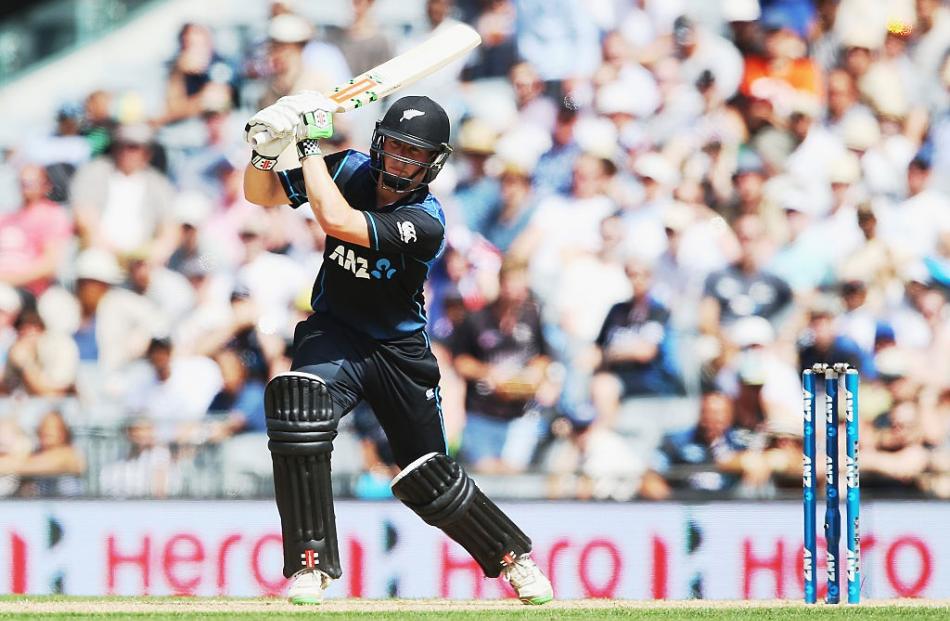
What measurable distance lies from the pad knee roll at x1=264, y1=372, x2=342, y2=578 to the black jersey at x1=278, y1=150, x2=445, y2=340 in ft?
1.17

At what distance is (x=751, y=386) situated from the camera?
340 inches

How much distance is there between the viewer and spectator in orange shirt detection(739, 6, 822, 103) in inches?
372

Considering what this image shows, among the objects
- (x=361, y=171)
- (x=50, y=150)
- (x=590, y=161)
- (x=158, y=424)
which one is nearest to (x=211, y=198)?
(x=50, y=150)

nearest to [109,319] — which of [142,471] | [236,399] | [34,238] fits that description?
[34,238]

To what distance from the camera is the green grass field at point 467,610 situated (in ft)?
17.0

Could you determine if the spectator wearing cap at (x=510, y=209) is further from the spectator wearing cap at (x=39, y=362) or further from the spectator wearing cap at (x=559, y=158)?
the spectator wearing cap at (x=39, y=362)

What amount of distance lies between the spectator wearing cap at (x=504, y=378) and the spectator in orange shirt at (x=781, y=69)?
2002 millimetres

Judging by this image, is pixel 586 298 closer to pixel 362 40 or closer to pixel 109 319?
pixel 362 40

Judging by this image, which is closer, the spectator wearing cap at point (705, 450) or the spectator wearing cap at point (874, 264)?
the spectator wearing cap at point (705, 450)

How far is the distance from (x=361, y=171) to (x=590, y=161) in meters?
3.69

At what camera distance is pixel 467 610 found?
5457 mm

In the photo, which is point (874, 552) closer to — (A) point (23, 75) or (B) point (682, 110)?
(B) point (682, 110)

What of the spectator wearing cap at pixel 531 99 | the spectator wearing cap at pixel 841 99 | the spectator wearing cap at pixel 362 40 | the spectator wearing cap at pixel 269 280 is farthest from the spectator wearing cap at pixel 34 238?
the spectator wearing cap at pixel 841 99

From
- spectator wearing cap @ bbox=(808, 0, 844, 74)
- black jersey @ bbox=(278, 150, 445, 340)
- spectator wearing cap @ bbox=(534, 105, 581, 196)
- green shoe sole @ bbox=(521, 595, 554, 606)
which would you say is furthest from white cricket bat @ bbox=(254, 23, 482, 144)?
spectator wearing cap @ bbox=(808, 0, 844, 74)
